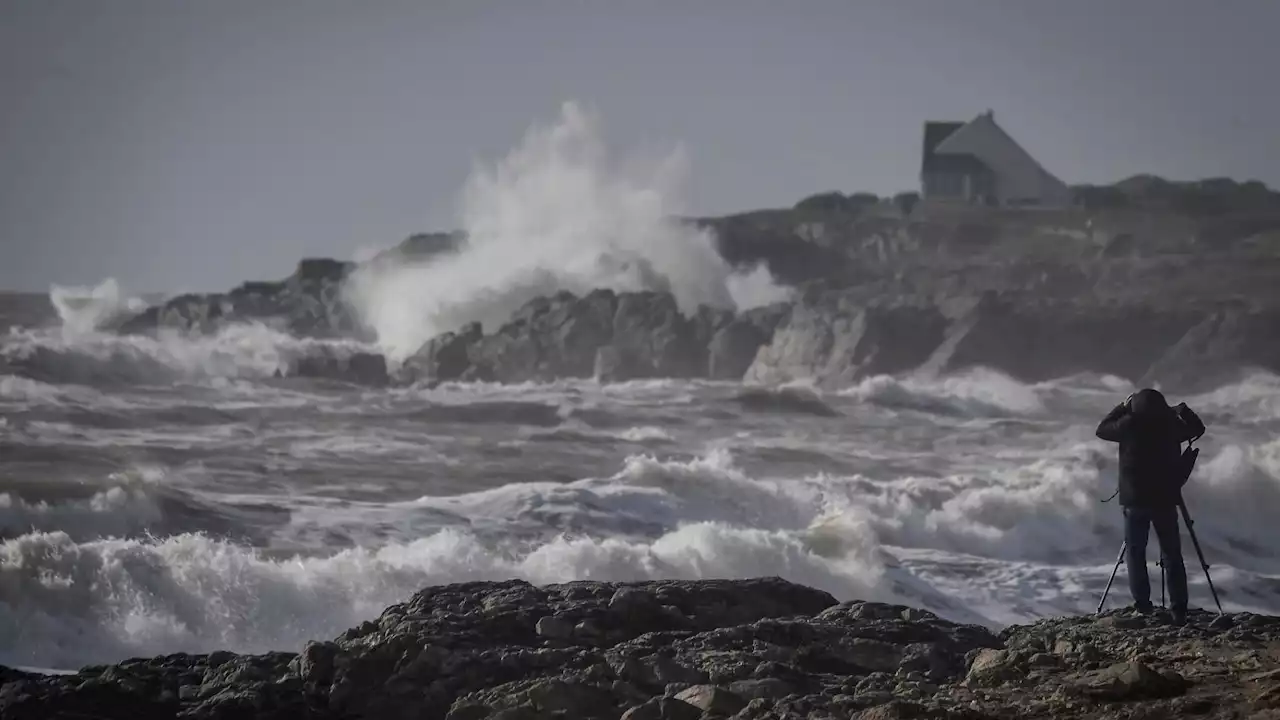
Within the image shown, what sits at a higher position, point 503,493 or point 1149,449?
point 1149,449

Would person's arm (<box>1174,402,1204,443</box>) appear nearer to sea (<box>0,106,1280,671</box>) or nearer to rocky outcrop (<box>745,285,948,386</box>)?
sea (<box>0,106,1280,671</box>)

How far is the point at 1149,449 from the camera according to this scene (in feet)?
18.8

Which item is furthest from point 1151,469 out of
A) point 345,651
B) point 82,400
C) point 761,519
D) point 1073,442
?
point 1073,442

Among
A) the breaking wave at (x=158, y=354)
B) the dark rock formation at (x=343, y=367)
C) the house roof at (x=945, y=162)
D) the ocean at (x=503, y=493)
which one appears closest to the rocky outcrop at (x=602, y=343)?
the dark rock formation at (x=343, y=367)

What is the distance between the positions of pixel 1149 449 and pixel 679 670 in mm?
1966

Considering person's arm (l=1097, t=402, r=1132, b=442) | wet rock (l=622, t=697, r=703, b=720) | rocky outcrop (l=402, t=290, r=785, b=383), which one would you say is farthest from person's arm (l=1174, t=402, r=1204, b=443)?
rocky outcrop (l=402, t=290, r=785, b=383)

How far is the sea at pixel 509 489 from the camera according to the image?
11.1m

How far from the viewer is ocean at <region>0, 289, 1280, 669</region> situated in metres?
11.0

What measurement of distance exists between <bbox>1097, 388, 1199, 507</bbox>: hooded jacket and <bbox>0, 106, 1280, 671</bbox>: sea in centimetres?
639

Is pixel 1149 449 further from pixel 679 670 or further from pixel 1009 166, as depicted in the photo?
pixel 1009 166

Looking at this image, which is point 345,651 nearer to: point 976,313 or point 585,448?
point 585,448

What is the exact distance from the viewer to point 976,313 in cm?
2861

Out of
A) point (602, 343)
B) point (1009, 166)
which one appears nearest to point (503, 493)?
point (602, 343)

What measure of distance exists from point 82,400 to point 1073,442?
1261 centimetres
